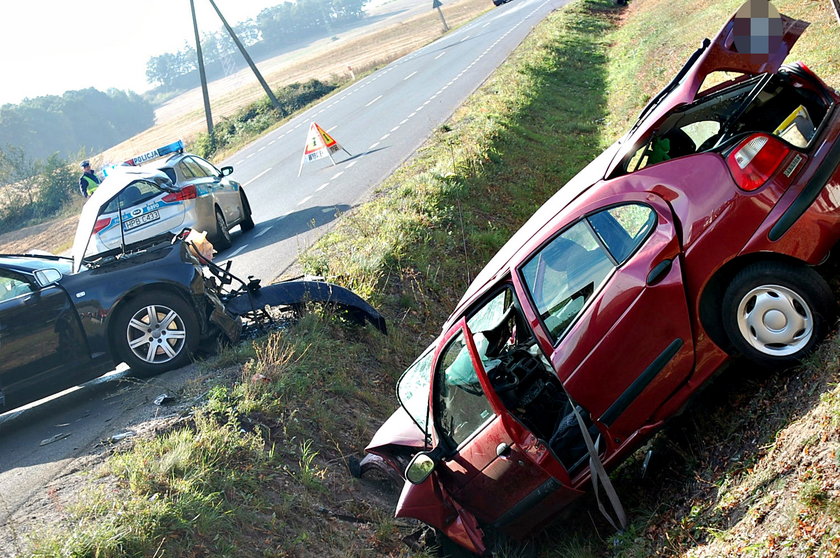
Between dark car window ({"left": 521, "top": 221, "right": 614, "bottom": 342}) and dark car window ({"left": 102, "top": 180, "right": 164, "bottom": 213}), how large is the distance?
10.3 meters

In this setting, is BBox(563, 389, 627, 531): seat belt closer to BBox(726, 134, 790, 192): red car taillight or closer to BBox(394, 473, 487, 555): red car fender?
BBox(394, 473, 487, 555): red car fender

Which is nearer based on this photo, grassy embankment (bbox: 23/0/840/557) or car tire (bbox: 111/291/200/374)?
grassy embankment (bbox: 23/0/840/557)

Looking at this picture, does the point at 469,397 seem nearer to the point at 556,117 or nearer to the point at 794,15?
the point at 794,15

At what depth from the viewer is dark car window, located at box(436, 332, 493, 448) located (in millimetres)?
5664

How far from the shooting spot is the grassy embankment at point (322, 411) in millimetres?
6172

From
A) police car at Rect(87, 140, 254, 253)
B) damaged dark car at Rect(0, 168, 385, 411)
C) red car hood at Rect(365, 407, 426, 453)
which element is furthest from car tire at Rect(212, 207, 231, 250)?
red car hood at Rect(365, 407, 426, 453)

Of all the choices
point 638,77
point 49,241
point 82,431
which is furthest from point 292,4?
Answer: point 82,431

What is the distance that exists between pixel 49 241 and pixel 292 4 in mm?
162818

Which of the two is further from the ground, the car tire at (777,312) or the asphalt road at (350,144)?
the asphalt road at (350,144)

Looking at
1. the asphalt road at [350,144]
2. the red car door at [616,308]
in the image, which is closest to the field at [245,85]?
the asphalt road at [350,144]

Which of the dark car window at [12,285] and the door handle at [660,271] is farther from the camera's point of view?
the dark car window at [12,285]

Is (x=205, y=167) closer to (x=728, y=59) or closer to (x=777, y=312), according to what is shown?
(x=728, y=59)

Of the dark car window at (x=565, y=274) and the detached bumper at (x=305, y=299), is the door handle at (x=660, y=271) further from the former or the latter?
the detached bumper at (x=305, y=299)

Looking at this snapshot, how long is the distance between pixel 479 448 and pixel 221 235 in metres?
10.8
